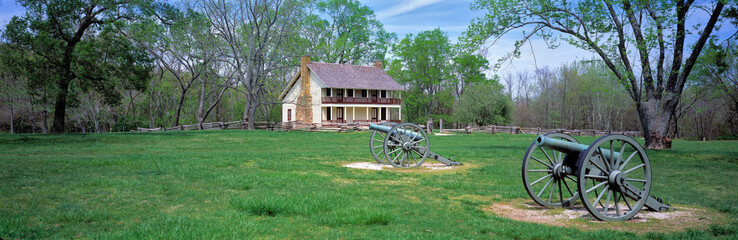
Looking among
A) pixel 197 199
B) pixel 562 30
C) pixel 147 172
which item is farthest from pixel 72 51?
pixel 562 30

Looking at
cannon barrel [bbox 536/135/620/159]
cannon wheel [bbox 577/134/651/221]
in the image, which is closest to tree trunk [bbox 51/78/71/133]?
cannon barrel [bbox 536/135/620/159]

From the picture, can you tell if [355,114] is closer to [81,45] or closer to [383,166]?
[81,45]

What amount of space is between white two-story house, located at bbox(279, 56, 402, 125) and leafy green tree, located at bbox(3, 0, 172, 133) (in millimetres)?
20272

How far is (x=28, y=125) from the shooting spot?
4531 cm

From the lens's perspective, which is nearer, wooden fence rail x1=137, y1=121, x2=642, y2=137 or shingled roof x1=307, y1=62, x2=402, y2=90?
wooden fence rail x1=137, y1=121, x2=642, y2=137

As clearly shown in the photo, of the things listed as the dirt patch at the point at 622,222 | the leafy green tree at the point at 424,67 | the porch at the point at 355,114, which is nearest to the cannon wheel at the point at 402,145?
the dirt patch at the point at 622,222

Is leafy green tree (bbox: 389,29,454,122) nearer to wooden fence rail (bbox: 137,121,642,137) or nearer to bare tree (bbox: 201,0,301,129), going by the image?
wooden fence rail (bbox: 137,121,642,137)

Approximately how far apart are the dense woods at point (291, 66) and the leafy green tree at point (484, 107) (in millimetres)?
136

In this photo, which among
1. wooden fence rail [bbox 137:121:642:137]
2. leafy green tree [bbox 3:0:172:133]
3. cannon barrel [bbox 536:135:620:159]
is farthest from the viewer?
wooden fence rail [bbox 137:121:642:137]

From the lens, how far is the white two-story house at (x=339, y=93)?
4653cm

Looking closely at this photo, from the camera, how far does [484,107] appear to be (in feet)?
154

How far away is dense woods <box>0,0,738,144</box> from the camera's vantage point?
64.8 feet

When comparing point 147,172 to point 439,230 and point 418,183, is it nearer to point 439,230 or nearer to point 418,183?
point 418,183

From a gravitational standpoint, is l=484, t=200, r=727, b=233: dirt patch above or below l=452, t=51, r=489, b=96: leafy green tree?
below
